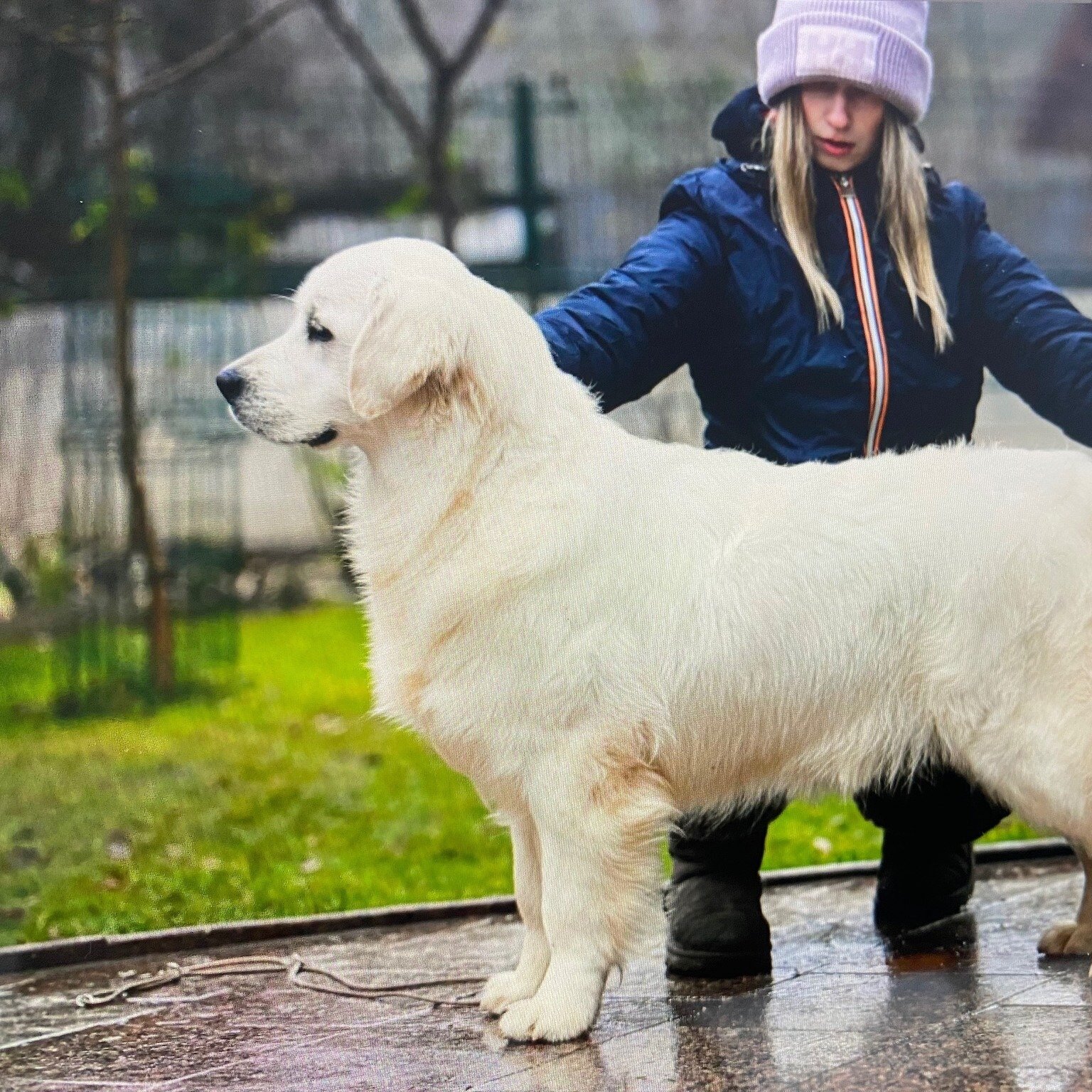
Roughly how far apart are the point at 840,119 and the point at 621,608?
1.25 meters

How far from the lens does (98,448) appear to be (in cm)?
409

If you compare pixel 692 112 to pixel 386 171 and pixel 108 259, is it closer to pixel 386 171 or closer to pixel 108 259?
pixel 386 171

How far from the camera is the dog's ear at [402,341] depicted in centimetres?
238

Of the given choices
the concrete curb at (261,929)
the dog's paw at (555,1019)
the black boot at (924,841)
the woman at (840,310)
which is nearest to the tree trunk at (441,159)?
the woman at (840,310)

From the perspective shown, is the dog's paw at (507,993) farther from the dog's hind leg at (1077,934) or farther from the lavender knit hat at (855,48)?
the lavender knit hat at (855,48)

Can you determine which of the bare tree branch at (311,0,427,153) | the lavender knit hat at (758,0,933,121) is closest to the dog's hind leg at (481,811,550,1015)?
the lavender knit hat at (758,0,933,121)

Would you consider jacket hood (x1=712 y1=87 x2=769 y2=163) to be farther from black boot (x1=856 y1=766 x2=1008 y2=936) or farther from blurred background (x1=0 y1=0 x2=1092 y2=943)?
black boot (x1=856 y1=766 x2=1008 y2=936)

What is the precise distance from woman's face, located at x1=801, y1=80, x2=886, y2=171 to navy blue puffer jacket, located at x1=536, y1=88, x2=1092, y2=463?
0.04m

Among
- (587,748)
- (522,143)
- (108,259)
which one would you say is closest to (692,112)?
(522,143)

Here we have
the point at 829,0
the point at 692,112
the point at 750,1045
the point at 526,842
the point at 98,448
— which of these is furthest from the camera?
the point at 98,448

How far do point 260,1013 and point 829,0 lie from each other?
89.2 inches

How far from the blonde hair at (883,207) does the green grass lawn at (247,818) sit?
1488mm

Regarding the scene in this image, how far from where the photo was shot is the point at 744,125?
320 centimetres

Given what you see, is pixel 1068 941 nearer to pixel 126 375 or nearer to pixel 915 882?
pixel 915 882
